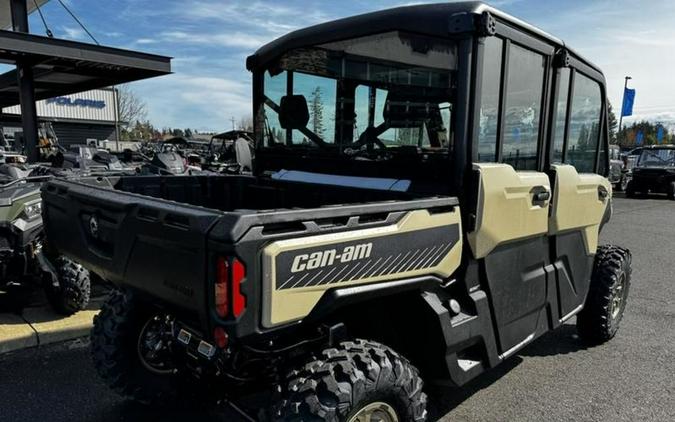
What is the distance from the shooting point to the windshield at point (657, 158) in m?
19.3

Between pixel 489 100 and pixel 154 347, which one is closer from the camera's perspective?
pixel 489 100

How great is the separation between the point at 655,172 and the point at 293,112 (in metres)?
19.8

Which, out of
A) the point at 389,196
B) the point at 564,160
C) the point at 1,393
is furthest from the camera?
the point at 564,160

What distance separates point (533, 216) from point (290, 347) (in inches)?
70.2

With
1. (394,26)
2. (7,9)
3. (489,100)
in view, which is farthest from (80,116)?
(489,100)

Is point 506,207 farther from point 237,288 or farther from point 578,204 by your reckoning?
point 237,288

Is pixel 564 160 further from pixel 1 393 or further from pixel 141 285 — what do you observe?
pixel 1 393

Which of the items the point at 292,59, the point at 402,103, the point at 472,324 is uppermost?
the point at 292,59

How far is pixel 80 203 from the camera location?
261 cm

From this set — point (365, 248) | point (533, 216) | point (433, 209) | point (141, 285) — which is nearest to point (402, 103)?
point (433, 209)

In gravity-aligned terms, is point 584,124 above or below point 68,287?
above

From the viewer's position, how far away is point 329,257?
6.57 ft

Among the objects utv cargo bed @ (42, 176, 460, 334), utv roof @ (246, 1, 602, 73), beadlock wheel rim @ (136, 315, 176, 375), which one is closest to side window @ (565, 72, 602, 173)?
utv roof @ (246, 1, 602, 73)

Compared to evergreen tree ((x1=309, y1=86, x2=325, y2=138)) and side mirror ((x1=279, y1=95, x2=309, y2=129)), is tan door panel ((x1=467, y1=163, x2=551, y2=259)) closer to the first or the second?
evergreen tree ((x1=309, y1=86, x2=325, y2=138))
